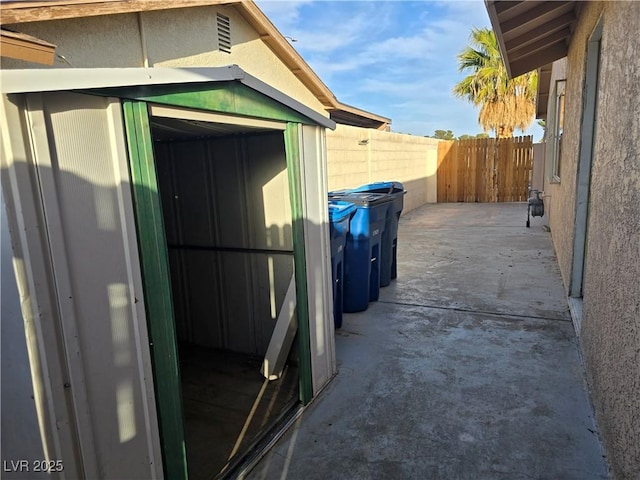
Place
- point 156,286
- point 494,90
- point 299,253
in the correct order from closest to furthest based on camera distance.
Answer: point 156,286 → point 299,253 → point 494,90

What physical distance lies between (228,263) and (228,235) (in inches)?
10.6

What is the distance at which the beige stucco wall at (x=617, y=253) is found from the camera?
2018 millimetres

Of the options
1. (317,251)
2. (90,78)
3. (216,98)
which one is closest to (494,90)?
(317,251)

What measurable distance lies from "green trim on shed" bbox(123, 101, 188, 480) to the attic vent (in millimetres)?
5641

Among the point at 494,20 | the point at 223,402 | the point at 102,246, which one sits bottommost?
the point at 223,402

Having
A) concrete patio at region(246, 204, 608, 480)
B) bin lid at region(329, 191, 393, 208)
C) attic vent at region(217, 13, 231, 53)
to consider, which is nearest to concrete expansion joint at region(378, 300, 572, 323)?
concrete patio at region(246, 204, 608, 480)

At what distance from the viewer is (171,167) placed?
4.05 meters

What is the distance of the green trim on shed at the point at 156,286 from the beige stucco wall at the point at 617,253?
2080 millimetres

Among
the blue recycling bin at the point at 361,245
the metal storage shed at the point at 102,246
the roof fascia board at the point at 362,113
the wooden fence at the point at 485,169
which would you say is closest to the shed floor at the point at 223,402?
the metal storage shed at the point at 102,246

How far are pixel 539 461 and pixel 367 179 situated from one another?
8592 mm

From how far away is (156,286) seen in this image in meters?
1.93

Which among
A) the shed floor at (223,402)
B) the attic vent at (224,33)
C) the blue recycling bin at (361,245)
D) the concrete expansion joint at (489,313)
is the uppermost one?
the attic vent at (224,33)

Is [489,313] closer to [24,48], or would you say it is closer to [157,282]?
[157,282]

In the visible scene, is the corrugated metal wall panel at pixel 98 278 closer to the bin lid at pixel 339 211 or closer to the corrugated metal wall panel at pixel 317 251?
the corrugated metal wall panel at pixel 317 251
